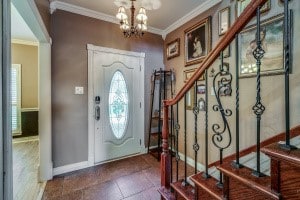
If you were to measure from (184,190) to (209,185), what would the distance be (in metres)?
0.35

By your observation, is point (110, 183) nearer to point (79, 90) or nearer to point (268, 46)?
point (79, 90)

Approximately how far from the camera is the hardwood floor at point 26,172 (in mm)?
2127

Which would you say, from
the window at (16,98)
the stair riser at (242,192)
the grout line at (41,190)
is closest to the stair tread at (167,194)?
the stair riser at (242,192)

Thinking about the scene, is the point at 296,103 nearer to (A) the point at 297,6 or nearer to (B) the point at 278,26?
(B) the point at 278,26

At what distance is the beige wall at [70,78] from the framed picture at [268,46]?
2.23 m

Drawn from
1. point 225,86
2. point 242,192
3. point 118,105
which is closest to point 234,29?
point 225,86

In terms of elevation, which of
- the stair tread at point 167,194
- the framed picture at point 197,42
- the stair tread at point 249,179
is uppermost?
the framed picture at point 197,42

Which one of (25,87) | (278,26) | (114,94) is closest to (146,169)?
(114,94)

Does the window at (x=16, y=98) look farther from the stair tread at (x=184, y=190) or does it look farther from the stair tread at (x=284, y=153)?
the stair tread at (x=284, y=153)

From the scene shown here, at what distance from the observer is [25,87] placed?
183 inches

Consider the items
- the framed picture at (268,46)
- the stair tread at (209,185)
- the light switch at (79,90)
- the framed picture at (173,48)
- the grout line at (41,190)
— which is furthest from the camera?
the framed picture at (173,48)

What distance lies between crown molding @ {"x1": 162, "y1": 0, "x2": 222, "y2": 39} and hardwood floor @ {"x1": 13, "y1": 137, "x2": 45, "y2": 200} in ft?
11.4

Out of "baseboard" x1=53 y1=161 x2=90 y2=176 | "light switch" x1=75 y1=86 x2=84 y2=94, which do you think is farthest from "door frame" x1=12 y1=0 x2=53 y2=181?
"light switch" x1=75 y1=86 x2=84 y2=94

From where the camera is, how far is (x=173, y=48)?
3.39 meters
